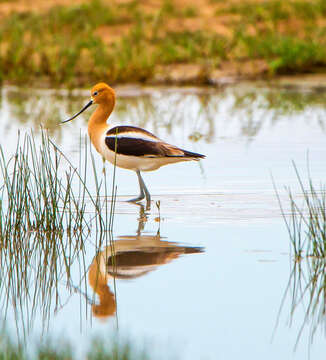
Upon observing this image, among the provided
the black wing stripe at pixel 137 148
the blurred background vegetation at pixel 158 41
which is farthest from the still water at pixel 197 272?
the blurred background vegetation at pixel 158 41

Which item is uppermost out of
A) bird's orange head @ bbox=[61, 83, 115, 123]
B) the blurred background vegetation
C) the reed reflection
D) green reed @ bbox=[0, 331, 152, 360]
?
the blurred background vegetation

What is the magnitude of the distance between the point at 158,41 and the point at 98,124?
951cm

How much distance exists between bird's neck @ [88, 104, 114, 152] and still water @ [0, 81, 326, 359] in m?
0.53

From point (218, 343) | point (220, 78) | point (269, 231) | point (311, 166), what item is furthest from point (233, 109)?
point (218, 343)

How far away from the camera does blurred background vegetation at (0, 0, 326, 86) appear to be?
596 inches

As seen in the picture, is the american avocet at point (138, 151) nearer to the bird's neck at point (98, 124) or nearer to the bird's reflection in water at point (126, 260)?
the bird's neck at point (98, 124)

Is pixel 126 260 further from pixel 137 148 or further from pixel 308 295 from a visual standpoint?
pixel 137 148

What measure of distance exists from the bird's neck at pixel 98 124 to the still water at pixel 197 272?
20.9 inches

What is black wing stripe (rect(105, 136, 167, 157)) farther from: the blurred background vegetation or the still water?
the blurred background vegetation

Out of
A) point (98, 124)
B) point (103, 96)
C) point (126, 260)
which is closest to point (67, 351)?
point (126, 260)

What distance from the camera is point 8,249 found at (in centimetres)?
565

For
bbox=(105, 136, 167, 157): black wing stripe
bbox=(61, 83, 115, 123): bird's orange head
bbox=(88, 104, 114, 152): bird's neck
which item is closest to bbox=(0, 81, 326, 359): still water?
bbox=(105, 136, 167, 157): black wing stripe

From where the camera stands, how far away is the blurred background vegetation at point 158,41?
15.1 meters

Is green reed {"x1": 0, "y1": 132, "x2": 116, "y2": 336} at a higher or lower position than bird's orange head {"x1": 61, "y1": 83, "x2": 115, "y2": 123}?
lower
